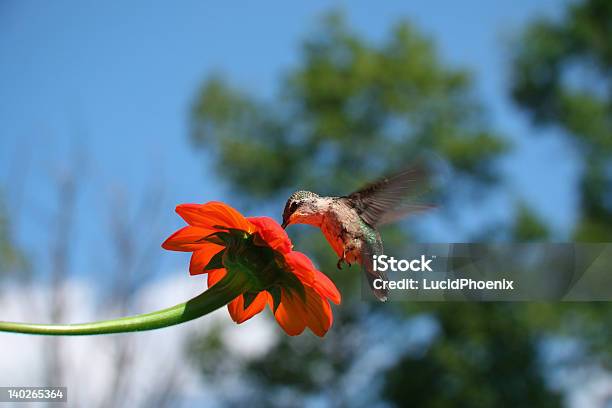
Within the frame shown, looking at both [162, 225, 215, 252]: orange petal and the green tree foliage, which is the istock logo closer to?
[162, 225, 215, 252]: orange petal

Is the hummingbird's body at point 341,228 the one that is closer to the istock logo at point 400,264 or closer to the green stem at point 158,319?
the istock logo at point 400,264

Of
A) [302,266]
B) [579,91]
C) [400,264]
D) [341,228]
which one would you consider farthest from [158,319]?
[579,91]

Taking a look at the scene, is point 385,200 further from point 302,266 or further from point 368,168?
point 368,168

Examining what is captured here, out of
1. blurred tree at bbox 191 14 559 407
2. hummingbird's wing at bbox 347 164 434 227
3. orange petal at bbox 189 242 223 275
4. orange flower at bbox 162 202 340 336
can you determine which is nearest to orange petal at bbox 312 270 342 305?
orange flower at bbox 162 202 340 336

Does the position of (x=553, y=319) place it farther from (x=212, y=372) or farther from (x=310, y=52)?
(x=310, y=52)

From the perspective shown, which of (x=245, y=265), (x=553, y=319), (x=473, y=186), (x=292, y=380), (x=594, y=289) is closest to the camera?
(x=245, y=265)

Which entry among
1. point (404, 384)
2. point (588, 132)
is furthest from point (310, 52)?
point (404, 384)
